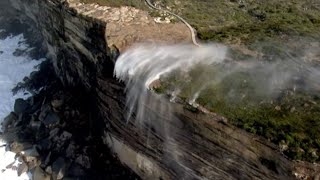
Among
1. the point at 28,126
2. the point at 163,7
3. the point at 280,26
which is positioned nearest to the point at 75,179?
the point at 28,126

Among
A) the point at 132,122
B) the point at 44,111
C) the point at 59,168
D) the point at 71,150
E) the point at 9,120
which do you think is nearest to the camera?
the point at 132,122

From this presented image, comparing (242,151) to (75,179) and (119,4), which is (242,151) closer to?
(75,179)

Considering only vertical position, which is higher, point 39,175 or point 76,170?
point 76,170

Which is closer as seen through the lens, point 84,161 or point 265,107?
point 265,107

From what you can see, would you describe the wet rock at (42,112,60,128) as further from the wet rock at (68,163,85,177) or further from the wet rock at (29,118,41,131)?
the wet rock at (68,163,85,177)

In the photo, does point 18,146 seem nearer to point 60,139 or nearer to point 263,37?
point 60,139

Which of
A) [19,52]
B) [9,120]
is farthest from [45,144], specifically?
[19,52]
